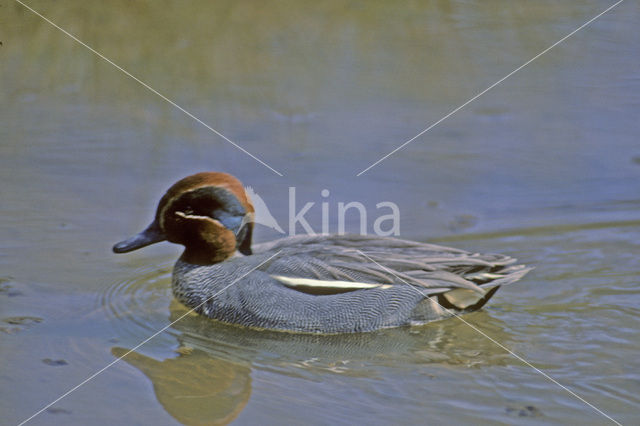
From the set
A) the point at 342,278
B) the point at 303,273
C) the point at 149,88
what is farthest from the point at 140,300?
the point at 149,88

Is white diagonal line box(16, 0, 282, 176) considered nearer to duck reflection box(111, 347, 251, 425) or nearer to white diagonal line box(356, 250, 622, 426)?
white diagonal line box(356, 250, 622, 426)

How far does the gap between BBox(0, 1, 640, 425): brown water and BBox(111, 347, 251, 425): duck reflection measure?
2 cm

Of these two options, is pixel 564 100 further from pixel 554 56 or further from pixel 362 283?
pixel 362 283

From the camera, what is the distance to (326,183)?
845 cm

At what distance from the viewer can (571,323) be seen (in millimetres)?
6344

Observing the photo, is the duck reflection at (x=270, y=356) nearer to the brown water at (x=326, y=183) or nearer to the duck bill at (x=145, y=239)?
the brown water at (x=326, y=183)

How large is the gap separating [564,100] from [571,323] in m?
4.36

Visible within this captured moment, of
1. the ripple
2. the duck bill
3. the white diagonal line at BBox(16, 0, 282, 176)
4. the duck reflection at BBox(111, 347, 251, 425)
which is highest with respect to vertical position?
the white diagonal line at BBox(16, 0, 282, 176)

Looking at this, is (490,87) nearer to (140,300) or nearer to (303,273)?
(303,273)

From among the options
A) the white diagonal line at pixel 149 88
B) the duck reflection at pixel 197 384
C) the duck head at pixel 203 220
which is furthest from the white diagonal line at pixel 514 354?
the white diagonal line at pixel 149 88

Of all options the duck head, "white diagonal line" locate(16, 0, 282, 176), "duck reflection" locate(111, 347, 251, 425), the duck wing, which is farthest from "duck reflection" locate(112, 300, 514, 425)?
"white diagonal line" locate(16, 0, 282, 176)

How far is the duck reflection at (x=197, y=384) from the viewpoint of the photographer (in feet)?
17.2

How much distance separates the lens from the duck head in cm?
654

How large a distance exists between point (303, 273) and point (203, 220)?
0.80 m
